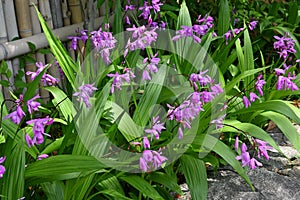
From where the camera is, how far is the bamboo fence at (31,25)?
9.79 feet

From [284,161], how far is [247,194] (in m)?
0.45

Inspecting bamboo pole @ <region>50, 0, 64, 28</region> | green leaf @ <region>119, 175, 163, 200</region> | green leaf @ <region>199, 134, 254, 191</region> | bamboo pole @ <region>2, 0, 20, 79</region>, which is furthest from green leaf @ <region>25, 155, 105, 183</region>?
bamboo pole @ <region>50, 0, 64, 28</region>

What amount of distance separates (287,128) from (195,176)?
1.85 ft

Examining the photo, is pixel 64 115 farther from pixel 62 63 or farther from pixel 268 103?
pixel 268 103

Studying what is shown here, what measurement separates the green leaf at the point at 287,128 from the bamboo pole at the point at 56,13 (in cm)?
141

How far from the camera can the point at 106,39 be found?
250cm

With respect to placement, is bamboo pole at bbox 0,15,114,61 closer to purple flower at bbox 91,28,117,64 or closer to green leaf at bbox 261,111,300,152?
purple flower at bbox 91,28,117,64

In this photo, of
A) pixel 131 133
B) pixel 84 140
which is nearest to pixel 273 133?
pixel 131 133

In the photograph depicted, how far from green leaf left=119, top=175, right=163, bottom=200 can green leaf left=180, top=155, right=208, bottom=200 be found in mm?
171

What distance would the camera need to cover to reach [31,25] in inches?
124

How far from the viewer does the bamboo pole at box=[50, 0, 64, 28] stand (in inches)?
130

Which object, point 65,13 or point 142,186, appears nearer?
point 142,186

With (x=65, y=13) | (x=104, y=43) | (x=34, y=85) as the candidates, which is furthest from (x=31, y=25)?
(x=34, y=85)

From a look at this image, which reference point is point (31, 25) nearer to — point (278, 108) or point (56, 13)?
point (56, 13)
